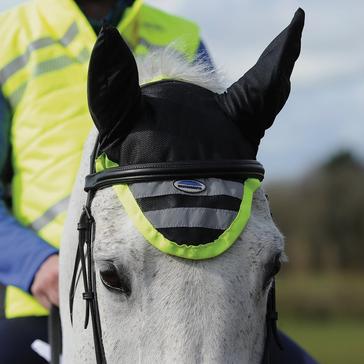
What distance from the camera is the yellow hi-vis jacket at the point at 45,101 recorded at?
3.97m

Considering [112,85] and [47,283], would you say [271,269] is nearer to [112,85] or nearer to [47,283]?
[112,85]

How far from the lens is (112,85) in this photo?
117 inches

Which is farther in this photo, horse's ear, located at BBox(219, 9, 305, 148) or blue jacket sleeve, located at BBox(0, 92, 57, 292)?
blue jacket sleeve, located at BBox(0, 92, 57, 292)

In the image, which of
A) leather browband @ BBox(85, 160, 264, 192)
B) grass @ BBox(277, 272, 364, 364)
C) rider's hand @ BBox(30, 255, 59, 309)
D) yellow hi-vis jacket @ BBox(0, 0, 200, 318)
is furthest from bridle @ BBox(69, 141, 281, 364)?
grass @ BBox(277, 272, 364, 364)

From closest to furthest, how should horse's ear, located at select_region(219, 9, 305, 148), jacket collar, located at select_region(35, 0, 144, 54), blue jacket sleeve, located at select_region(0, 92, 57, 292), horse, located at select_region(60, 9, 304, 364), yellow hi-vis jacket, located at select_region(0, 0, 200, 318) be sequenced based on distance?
horse, located at select_region(60, 9, 304, 364) → horse's ear, located at select_region(219, 9, 305, 148) → blue jacket sleeve, located at select_region(0, 92, 57, 292) → yellow hi-vis jacket, located at select_region(0, 0, 200, 318) → jacket collar, located at select_region(35, 0, 144, 54)

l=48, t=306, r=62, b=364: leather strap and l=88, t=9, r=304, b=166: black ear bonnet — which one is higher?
l=88, t=9, r=304, b=166: black ear bonnet

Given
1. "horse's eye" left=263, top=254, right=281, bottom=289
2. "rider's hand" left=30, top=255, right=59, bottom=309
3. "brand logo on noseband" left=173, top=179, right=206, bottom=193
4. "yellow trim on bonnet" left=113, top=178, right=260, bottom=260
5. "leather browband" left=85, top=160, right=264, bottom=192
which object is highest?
"leather browband" left=85, top=160, right=264, bottom=192

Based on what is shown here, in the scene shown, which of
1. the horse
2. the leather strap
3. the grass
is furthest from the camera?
the grass

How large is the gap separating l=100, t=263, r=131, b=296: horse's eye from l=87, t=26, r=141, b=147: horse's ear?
1.48 feet

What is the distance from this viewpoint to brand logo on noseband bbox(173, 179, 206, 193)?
115 inches

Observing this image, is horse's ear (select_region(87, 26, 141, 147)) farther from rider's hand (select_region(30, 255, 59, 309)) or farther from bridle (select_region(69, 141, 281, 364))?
rider's hand (select_region(30, 255, 59, 309))

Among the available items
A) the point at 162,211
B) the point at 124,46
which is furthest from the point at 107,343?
the point at 124,46

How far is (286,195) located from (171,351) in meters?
57.9

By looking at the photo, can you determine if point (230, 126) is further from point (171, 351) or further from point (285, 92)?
point (171, 351)
